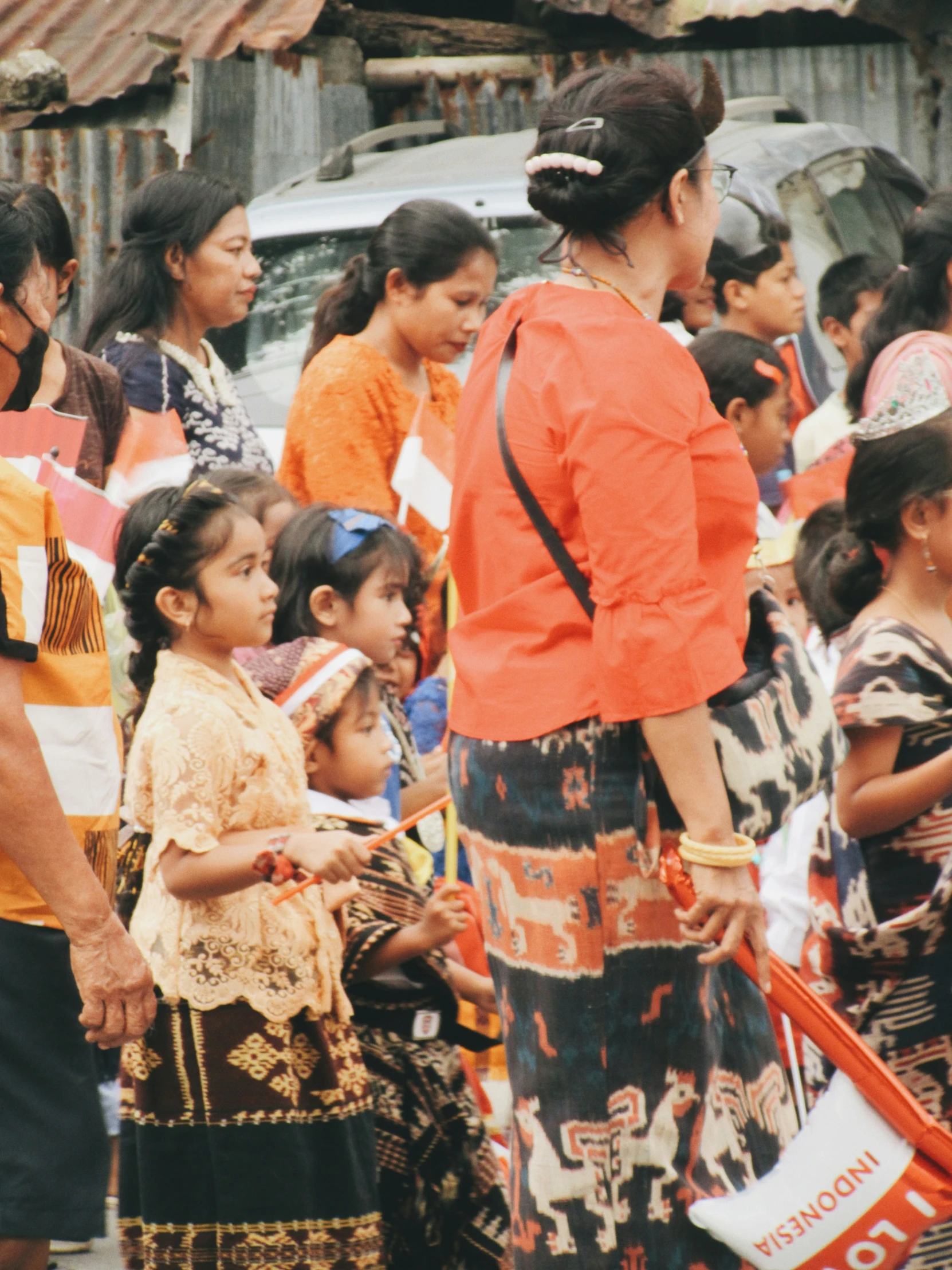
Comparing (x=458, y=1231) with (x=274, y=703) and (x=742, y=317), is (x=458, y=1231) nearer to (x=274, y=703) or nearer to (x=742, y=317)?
(x=274, y=703)

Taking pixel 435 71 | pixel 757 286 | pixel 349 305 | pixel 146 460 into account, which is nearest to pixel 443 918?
pixel 146 460

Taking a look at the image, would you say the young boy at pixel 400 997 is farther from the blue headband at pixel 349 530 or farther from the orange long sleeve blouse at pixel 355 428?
the orange long sleeve blouse at pixel 355 428

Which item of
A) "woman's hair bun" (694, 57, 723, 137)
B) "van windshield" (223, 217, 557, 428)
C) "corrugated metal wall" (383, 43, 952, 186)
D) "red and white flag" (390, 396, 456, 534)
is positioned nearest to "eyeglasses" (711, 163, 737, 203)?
"woman's hair bun" (694, 57, 723, 137)

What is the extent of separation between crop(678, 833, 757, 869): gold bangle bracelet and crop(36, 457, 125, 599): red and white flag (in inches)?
58.2

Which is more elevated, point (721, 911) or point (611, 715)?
point (611, 715)

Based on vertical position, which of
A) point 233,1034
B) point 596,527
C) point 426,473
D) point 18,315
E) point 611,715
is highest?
point 18,315

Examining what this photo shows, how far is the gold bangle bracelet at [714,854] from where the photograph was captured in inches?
94.7

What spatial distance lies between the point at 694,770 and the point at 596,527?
14.1 inches

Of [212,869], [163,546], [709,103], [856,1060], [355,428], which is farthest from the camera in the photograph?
[355,428]

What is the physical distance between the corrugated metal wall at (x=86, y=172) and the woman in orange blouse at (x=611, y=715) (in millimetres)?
6044

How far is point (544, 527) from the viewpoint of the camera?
2523 mm

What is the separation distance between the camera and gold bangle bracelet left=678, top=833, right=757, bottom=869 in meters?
2.41

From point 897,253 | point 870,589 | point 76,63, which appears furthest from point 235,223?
point 76,63

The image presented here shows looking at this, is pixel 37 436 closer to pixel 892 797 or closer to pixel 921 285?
pixel 892 797
